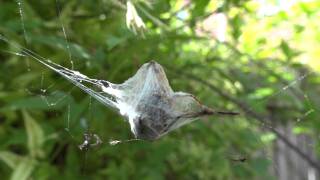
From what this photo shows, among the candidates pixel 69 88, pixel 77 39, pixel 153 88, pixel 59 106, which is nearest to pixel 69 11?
pixel 77 39

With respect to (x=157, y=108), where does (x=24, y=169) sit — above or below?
above

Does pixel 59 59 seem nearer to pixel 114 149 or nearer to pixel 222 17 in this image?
pixel 114 149

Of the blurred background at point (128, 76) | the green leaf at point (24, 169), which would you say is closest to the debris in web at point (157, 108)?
the blurred background at point (128, 76)

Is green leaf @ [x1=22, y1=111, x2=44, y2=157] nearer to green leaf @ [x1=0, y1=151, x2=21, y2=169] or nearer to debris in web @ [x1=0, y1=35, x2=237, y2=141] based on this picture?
green leaf @ [x1=0, y1=151, x2=21, y2=169]

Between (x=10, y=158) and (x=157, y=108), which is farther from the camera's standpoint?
(x=10, y=158)


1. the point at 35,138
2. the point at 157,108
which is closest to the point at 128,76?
the point at 35,138

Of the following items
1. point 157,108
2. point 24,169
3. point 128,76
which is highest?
point 128,76

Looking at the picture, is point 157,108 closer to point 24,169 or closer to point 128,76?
point 128,76
